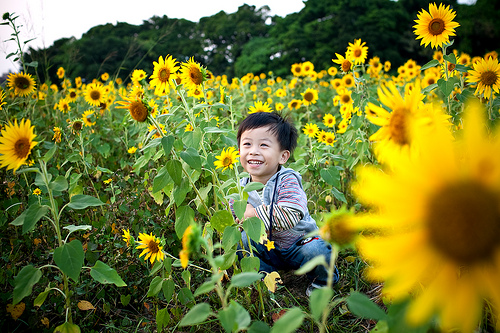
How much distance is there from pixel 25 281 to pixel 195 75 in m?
1.26

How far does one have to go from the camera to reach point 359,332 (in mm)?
1399

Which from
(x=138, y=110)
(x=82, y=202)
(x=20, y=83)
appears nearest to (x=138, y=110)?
(x=138, y=110)

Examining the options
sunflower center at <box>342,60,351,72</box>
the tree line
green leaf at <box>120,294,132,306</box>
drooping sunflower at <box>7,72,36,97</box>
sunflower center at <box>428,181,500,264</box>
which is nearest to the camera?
sunflower center at <box>428,181,500,264</box>

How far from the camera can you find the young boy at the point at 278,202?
5.74ft

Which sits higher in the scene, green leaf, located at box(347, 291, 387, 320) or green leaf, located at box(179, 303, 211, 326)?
green leaf, located at box(347, 291, 387, 320)

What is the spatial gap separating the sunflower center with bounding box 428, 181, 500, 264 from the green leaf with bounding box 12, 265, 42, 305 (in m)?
1.23

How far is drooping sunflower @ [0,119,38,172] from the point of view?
1138 millimetres

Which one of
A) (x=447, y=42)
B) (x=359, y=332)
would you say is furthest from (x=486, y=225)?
(x=447, y=42)

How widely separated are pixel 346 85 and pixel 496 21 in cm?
1622

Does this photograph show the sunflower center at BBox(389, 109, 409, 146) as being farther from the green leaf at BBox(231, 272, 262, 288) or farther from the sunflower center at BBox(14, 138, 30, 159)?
the sunflower center at BBox(14, 138, 30, 159)

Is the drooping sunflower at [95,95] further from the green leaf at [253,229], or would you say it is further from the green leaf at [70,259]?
the green leaf at [253,229]

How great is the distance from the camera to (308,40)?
19.0m

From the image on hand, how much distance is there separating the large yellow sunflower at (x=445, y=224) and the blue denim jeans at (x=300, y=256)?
1.26 meters

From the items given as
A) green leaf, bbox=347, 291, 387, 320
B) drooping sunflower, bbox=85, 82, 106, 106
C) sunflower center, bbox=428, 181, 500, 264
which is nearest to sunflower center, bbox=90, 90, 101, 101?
drooping sunflower, bbox=85, 82, 106, 106
